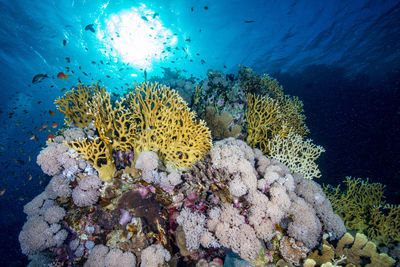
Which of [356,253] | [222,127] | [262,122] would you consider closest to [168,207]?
[222,127]

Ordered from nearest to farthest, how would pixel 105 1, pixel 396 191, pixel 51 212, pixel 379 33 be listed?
pixel 51 212, pixel 396 191, pixel 379 33, pixel 105 1

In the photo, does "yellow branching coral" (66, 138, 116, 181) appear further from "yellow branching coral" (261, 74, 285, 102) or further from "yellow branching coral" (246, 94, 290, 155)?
"yellow branching coral" (261, 74, 285, 102)

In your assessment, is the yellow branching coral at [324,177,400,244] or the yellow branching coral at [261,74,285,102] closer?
the yellow branching coral at [324,177,400,244]

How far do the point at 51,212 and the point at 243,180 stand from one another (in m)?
4.03

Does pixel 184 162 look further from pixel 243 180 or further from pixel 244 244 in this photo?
pixel 244 244

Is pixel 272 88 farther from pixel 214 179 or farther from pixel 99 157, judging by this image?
pixel 99 157

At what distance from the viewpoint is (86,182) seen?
3512mm

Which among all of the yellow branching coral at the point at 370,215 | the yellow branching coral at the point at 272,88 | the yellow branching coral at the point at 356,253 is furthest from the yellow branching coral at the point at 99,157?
the yellow branching coral at the point at 370,215

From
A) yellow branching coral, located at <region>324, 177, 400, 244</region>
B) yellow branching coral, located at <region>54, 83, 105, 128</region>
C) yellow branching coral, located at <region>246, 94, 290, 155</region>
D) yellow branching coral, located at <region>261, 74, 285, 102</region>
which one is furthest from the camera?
yellow branching coral, located at <region>261, 74, 285, 102</region>

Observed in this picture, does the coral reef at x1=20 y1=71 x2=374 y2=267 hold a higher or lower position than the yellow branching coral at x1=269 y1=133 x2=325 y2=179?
lower

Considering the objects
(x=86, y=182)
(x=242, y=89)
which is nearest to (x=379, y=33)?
(x=242, y=89)

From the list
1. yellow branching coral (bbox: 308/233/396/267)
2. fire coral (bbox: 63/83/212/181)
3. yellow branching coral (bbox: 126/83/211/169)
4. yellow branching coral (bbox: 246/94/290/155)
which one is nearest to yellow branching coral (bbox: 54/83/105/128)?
fire coral (bbox: 63/83/212/181)

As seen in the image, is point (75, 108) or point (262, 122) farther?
point (262, 122)

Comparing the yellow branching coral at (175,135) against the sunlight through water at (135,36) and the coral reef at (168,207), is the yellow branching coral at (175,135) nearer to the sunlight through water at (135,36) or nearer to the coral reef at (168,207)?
the coral reef at (168,207)
